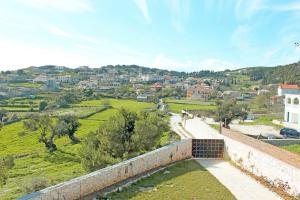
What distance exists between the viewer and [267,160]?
16.0 metres

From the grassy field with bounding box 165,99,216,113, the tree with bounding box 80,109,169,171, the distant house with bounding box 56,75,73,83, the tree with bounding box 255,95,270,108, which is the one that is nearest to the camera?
the tree with bounding box 80,109,169,171

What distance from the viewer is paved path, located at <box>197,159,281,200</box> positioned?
45.4ft

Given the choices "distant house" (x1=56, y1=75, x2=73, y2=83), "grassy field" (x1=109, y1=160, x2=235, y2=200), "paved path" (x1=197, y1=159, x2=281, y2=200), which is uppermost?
"distant house" (x1=56, y1=75, x2=73, y2=83)

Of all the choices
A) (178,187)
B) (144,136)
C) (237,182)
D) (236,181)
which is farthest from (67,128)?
(178,187)

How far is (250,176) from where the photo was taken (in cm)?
1686

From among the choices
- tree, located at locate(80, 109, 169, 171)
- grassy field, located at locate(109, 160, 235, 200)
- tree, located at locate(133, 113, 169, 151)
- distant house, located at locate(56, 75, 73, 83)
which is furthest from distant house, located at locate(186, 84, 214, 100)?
grassy field, located at locate(109, 160, 235, 200)

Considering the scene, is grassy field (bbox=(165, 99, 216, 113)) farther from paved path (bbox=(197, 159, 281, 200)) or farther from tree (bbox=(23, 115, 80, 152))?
paved path (bbox=(197, 159, 281, 200))

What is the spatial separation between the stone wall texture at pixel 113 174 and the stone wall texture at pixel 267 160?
2.67 meters

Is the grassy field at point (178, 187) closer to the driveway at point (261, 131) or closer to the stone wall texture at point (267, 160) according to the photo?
the stone wall texture at point (267, 160)

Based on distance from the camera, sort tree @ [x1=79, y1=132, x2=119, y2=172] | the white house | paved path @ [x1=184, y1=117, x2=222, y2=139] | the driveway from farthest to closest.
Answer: the white house
the driveway
paved path @ [x1=184, y1=117, x2=222, y2=139]
tree @ [x1=79, y1=132, x2=119, y2=172]

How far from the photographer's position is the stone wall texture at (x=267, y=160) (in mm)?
14031

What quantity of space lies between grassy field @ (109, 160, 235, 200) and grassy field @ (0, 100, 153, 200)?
9535 mm

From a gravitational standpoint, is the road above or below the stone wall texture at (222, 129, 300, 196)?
below

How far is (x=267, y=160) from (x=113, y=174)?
272 inches
